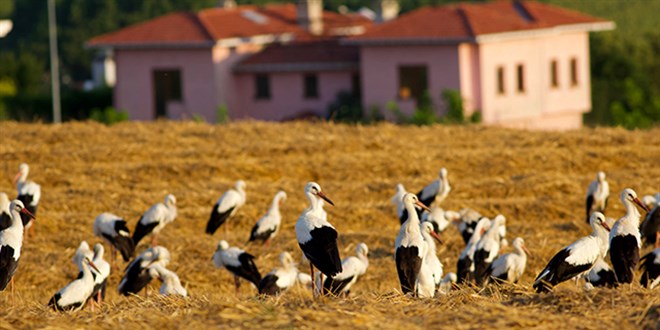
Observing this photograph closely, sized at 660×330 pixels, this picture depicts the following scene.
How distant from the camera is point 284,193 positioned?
1920 centimetres

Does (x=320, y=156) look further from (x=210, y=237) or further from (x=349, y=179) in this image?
(x=210, y=237)

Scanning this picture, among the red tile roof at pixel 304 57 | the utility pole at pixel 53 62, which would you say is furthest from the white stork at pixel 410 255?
the utility pole at pixel 53 62

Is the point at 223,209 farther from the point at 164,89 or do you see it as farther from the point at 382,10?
the point at 382,10

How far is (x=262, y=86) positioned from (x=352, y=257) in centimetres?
3880

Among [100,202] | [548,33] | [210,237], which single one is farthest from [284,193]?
[548,33]

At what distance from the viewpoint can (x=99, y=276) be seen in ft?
49.2

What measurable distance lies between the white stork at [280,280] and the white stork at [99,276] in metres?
1.56

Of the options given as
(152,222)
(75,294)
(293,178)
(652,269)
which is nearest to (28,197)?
(152,222)

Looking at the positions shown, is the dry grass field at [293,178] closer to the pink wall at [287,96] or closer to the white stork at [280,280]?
the white stork at [280,280]

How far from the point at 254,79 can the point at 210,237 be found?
117ft

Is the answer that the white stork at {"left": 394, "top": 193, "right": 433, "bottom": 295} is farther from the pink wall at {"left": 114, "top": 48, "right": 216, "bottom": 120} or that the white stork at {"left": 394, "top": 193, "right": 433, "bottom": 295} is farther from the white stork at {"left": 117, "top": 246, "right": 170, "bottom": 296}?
the pink wall at {"left": 114, "top": 48, "right": 216, "bottom": 120}

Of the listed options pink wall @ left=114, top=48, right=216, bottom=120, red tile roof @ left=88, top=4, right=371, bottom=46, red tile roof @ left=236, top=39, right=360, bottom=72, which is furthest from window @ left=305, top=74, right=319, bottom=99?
red tile roof @ left=88, top=4, right=371, bottom=46

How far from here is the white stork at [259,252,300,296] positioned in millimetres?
15031

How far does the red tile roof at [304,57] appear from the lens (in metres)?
51.9
